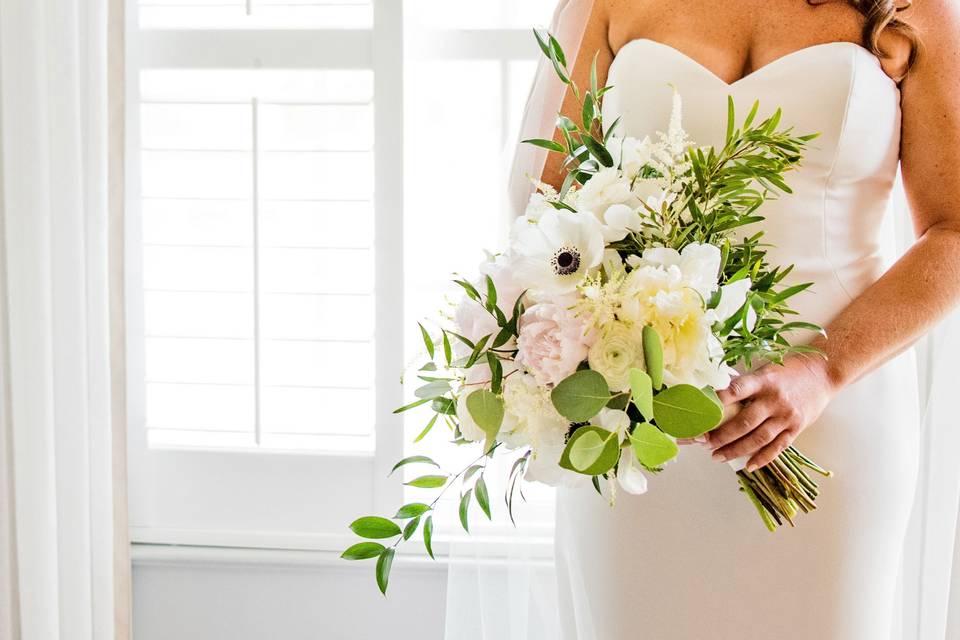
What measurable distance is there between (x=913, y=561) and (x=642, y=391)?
1.16 meters

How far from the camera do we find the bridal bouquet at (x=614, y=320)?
0.73m

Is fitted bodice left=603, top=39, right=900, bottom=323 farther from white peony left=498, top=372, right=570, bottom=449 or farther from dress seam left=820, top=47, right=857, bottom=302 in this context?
white peony left=498, top=372, right=570, bottom=449

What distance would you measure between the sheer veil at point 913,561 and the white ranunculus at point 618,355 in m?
0.64

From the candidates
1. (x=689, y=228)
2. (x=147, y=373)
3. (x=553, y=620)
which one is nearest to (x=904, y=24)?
(x=689, y=228)

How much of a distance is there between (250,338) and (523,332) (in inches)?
49.4

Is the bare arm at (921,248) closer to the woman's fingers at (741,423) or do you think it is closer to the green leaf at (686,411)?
the woman's fingers at (741,423)

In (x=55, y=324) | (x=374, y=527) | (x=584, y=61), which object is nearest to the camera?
(x=374, y=527)

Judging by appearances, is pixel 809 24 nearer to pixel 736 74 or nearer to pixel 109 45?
pixel 736 74

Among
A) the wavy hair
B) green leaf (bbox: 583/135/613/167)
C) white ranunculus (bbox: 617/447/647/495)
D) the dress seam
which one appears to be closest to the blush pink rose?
white ranunculus (bbox: 617/447/647/495)

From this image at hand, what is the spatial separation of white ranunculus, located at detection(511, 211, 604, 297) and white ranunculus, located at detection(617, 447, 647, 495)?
6.6 inches

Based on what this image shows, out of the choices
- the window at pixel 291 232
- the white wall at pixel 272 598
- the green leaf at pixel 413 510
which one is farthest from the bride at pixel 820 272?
the white wall at pixel 272 598

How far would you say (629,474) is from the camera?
30.8 inches

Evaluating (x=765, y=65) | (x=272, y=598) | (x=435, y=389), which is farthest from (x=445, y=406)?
(x=272, y=598)

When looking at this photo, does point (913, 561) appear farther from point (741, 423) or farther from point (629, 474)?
point (629, 474)
